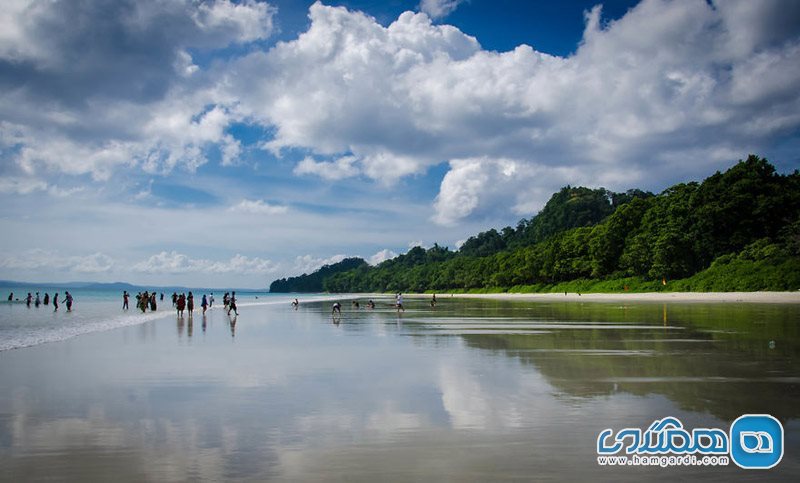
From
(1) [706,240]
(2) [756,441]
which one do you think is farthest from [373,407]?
(1) [706,240]

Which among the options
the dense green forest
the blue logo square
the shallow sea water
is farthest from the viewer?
the dense green forest

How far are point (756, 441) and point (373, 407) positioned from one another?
6237 millimetres

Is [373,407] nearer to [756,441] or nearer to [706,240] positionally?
[756,441]

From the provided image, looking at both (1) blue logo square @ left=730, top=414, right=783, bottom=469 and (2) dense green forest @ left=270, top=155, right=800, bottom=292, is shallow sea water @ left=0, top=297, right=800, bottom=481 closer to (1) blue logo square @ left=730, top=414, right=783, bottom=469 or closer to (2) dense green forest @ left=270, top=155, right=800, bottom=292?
(1) blue logo square @ left=730, top=414, right=783, bottom=469

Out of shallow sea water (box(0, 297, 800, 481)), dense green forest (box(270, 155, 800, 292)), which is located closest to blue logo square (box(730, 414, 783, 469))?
shallow sea water (box(0, 297, 800, 481))

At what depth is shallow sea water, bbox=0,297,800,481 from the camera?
7293mm

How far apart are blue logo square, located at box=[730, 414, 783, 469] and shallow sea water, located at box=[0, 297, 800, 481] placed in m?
0.18

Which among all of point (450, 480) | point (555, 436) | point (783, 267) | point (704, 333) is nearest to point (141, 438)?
point (450, 480)

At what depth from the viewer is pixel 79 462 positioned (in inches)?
296

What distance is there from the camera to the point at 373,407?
10.7 metres

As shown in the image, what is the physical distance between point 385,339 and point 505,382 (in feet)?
38.1

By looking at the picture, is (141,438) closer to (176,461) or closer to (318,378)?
(176,461)

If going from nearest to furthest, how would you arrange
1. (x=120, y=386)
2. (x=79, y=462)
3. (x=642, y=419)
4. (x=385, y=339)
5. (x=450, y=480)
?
(x=450, y=480) → (x=79, y=462) → (x=642, y=419) → (x=120, y=386) → (x=385, y=339)

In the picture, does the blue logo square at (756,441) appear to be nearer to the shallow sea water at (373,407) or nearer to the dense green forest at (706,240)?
the shallow sea water at (373,407)
